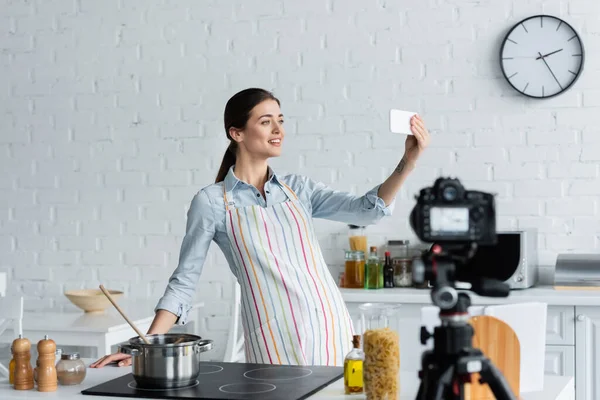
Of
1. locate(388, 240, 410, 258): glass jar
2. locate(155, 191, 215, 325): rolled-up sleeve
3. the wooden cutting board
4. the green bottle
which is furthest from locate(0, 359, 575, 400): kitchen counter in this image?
locate(388, 240, 410, 258): glass jar

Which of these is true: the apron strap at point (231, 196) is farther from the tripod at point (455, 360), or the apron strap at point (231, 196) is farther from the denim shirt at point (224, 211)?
the tripod at point (455, 360)

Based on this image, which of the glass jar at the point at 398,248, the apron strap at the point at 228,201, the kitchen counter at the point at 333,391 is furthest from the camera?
the glass jar at the point at 398,248

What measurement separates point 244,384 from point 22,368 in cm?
54

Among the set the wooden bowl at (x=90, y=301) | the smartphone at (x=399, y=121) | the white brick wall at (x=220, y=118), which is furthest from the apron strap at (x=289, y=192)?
the wooden bowl at (x=90, y=301)

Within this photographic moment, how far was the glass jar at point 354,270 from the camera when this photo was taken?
163 inches

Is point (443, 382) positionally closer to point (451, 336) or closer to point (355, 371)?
point (451, 336)

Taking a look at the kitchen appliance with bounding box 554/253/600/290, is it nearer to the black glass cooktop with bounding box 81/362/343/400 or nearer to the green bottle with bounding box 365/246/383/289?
the green bottle with bounding box 365/246/383/289

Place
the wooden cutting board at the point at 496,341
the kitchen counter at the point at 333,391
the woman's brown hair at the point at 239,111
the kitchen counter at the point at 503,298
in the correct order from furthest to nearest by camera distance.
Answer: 1. the kitchen counter at the point at 503,298
2. the woman's brown hair at the point at 239,111
3. the kitchen counter at the point at 333,391
4. the wooden cutting board at the point at 496,341

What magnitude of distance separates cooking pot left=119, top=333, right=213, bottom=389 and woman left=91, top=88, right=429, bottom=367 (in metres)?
0.34

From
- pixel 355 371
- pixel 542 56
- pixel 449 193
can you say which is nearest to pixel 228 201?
pixel 355 371

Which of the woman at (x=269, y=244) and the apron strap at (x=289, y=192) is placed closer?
the woman at (x=269, y=244)

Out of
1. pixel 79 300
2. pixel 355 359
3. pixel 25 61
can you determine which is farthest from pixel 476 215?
pixel 25 61

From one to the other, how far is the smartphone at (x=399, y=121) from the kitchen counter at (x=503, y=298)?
1521 mm

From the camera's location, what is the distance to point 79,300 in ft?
13.7
